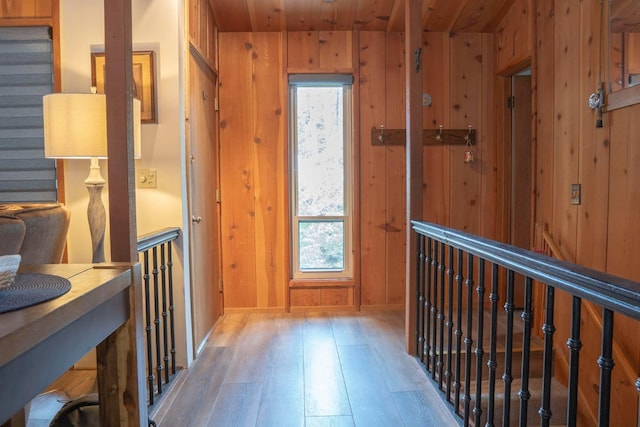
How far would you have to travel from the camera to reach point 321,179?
377cm

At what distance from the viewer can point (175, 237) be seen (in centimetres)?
244

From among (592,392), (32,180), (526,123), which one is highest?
(526,123)

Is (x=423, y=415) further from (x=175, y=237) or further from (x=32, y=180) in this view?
(x=32, y=180)

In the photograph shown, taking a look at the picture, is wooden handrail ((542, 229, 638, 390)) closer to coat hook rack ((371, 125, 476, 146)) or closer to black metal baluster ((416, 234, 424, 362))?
black metal baluster ((416, 234, 424, 362))

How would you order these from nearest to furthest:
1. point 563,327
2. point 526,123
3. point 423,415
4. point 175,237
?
point 423,415
point 175,237
point 563,327
point 526,123

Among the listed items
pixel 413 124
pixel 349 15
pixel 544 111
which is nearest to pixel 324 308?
pixel 413 124

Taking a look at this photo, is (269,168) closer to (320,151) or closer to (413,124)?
(320,151)

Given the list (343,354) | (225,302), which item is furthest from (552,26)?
(225,302)

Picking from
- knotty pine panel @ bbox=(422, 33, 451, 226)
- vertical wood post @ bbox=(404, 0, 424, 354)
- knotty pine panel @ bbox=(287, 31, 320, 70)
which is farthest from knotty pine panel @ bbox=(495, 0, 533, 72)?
knotty pine panel @ bbox=(287, 31, 320, 70)

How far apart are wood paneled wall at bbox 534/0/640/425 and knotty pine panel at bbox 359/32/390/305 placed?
1.22m

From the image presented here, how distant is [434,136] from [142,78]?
2393 mm

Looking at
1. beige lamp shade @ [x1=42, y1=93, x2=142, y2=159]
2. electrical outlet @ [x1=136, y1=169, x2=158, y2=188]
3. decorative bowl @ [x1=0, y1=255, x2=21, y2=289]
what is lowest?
decorative bowl @ [x1=0, y1=255, x2=21, y2=289]

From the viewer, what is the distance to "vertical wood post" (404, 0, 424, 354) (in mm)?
2553

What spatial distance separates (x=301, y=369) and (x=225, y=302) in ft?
4.46
